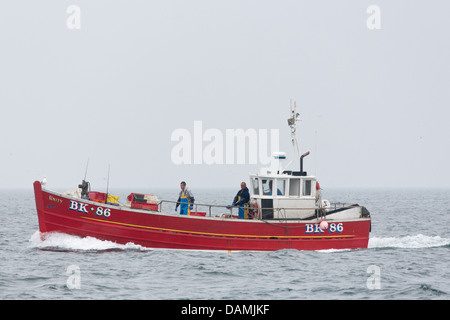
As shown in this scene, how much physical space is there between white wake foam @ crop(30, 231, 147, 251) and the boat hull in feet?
0.56

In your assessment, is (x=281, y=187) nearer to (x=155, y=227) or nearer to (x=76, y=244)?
(x=155, y=227)

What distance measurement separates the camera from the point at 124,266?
70.7 ft

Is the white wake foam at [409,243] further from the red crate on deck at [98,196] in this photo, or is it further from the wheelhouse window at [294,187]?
the red crate on deck at [98,196]

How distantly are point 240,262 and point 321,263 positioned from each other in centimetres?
302

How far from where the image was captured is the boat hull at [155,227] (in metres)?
24.0

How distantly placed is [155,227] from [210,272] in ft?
12.9

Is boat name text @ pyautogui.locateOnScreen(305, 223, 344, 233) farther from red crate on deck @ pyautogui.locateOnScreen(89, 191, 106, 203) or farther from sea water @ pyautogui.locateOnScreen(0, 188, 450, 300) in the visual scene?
red crate on deck @ pyautogui.locateOnScreen(89, 191, 106, 203)

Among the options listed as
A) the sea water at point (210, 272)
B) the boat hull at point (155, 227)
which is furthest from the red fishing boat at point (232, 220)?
the sea water at point (210, 272)

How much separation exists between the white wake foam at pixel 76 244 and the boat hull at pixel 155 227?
0.56 ft

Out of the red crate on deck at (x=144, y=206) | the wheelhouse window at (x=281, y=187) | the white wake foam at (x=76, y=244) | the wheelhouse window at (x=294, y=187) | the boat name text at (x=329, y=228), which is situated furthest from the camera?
the wheelhouse window at (x=294, y=187)

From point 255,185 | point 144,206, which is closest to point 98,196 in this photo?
point 144,206
